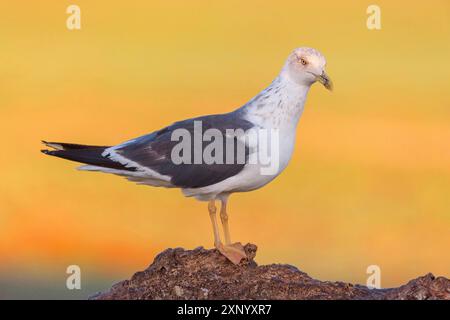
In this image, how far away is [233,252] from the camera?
8359 millimetres

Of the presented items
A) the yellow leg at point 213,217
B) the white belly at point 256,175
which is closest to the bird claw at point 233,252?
the yellow leg at point 213,217

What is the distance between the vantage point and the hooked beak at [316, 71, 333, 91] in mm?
8547

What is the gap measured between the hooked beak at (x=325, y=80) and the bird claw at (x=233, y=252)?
189 centimetres

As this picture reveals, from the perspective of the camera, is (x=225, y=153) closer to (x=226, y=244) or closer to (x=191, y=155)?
(x=191, y=155)

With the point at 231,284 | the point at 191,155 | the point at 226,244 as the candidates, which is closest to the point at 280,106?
the point at 191,155

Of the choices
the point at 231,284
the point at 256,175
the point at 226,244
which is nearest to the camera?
the point at 231,284

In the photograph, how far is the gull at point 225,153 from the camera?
28.2 feet

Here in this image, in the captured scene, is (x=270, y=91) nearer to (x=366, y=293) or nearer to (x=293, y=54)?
(x=293, y=54)

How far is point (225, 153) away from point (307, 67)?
1240mm

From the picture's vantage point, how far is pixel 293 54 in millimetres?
8805

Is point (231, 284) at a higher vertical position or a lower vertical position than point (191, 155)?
lower

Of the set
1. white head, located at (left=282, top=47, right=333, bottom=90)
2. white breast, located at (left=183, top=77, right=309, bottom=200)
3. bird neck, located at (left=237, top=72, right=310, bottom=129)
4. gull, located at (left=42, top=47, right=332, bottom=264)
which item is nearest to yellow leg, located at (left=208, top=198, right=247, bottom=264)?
gull, located at (left=42, top=47, right=332, bottom=264)

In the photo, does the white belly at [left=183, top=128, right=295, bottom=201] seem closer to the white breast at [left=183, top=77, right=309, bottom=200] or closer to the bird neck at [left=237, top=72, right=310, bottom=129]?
the white breast at [left=183, top=77, right=309, bottom=200]

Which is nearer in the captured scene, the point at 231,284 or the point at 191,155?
the point at 231,284
